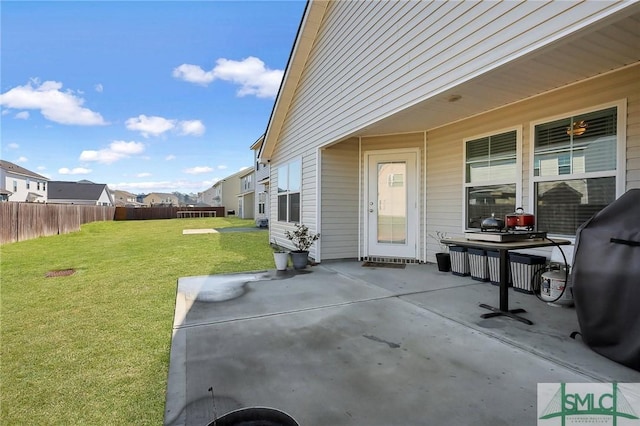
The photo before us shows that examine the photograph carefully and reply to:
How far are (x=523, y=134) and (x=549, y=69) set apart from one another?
51.5 inches

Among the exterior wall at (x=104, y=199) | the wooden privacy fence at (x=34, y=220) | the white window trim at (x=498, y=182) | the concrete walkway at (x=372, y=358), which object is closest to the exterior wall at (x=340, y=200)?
the white window trim at (x=498, y=182)

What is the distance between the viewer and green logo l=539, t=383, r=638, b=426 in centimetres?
180

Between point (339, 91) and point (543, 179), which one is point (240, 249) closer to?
point (339, 91)

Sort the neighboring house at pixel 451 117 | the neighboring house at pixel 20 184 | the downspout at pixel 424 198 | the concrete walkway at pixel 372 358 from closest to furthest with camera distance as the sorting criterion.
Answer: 1. the concrete walkway at pixel 372 358
2. the neighboring house at pixel 451 117
3. the downspout at pixel 424 198
4. the neighboring house at pixel 20 184

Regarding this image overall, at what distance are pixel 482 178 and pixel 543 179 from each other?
1029mm

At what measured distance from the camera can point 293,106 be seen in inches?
323

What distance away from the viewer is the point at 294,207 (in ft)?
27.0

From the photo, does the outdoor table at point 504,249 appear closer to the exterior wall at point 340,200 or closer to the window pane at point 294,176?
the exterior wall at point 340,200

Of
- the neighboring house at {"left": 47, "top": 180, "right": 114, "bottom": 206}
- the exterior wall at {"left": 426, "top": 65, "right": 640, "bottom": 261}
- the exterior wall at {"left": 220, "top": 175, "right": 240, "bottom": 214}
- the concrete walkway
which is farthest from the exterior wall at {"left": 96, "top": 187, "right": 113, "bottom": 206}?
the exterior wall at {"left": 426, "top": 65, "right": 640, "bottom": 261}

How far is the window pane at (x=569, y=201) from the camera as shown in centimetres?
379

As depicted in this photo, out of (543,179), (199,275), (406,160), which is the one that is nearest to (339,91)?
(406,160)

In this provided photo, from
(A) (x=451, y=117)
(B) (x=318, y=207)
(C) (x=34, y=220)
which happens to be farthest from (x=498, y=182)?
(C) (x=34, y=220)

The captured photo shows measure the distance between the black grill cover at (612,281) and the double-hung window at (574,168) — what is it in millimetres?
1722

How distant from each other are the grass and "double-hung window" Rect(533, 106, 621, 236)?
4.91 m
